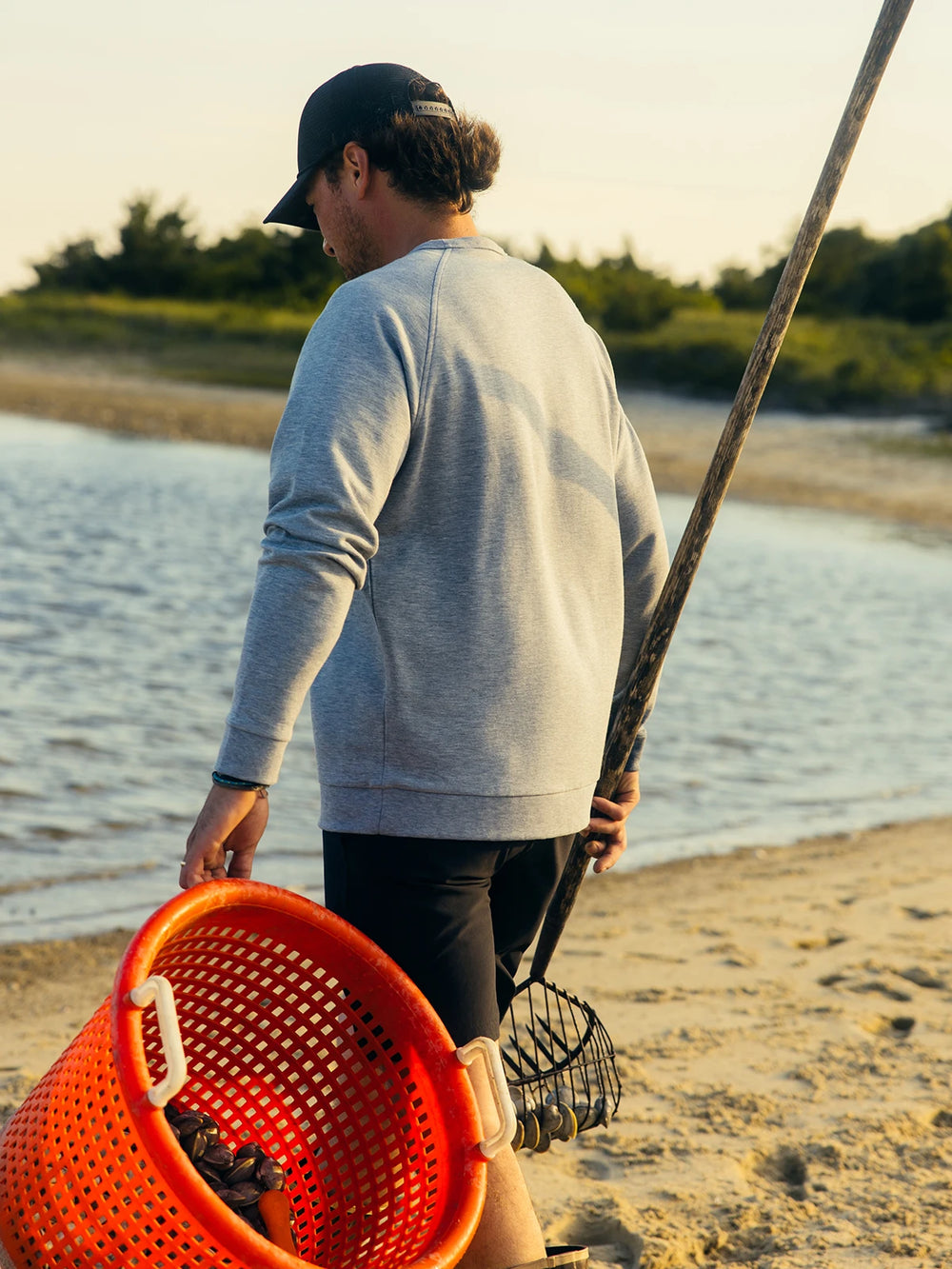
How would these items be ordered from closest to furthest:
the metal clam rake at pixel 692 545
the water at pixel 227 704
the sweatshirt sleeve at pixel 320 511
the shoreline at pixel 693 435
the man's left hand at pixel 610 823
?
1. the sweatshirt sleeve at pixel 320 511
2. the metal clam rake at pixel 692 545
3. the man's left hand at pixel 610 823
4. the water at pixel 227 704
5. the shoreline at pixel 693 435

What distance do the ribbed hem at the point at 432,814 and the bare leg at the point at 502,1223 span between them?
331 millimetres

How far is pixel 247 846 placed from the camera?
1.81 meters

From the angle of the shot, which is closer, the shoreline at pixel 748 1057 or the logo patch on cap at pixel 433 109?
the logo patch on cap at pixel 433 109

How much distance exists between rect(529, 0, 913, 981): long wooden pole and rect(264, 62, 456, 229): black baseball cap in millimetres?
576

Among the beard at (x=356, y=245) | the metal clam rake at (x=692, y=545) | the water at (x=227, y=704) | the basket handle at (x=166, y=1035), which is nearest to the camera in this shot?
the basket handle at (x=166, y=1035)

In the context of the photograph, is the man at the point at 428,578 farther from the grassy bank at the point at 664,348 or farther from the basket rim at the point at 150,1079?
the grassy bank at the point at 664,348

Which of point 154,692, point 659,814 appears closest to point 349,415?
point 659,814

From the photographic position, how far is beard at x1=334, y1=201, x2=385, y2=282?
1.85 metres

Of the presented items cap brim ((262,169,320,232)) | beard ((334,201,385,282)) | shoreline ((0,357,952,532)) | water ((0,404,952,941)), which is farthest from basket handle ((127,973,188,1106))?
shoreline ((0,357,952,532))

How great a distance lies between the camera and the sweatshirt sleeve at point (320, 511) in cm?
162

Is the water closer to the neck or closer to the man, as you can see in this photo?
the man

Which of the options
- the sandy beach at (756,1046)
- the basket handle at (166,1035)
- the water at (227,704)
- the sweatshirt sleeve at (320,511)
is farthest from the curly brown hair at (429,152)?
the water at (227,704)

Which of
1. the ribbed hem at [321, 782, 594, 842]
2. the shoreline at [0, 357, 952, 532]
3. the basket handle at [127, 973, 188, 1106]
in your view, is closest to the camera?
the basket handle at [127, 973, 188, 1106]

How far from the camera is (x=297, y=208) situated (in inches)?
76.4
